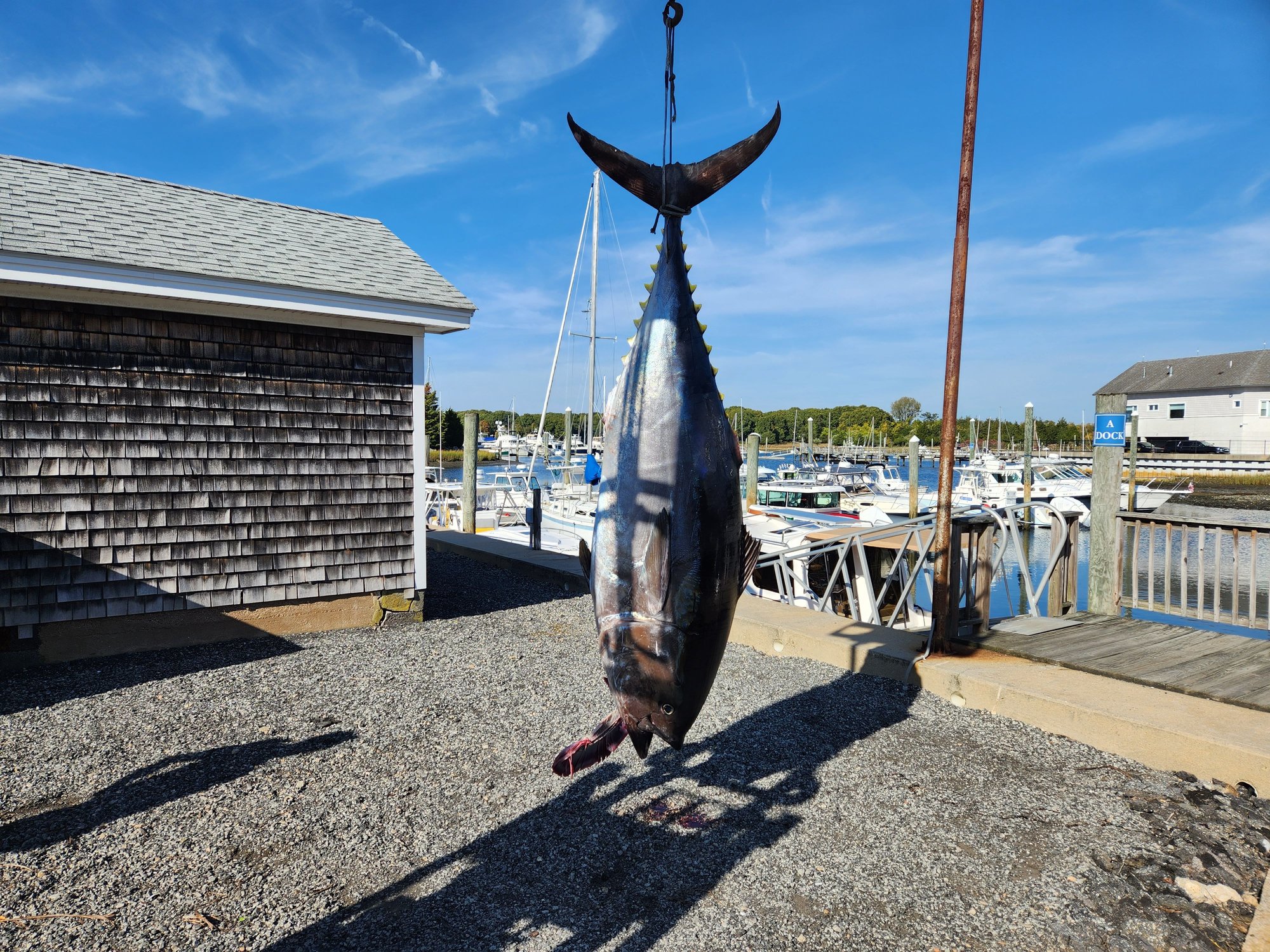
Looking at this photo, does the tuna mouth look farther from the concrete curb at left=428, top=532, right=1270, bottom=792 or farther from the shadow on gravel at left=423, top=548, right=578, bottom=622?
the shadow on gravel at left=423, top=548, right=578, bottom=622

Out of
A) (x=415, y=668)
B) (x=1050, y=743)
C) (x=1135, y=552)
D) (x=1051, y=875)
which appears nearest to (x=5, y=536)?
(x=415, y=668)

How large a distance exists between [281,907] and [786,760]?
2.76 meters

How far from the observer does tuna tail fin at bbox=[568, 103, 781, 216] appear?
6.87ft

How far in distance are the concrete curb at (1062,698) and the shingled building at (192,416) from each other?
4.09m

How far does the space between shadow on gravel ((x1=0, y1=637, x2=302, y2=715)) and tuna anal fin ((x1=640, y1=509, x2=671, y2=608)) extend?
5539 millimetres

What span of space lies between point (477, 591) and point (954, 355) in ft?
21.1

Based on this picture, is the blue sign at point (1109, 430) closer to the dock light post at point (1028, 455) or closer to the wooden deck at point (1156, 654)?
the wooden deck at point (1156, 654)

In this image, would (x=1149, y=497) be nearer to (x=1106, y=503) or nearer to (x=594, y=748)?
(x=1106, y=503)

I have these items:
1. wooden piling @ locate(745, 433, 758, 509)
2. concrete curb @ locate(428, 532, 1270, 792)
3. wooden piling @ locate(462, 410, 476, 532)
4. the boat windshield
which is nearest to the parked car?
the boat windshield

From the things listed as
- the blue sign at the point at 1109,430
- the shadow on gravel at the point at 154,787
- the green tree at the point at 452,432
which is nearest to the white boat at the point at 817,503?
the blue sign at the point at 1109,430

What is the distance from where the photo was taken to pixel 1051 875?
3.21m

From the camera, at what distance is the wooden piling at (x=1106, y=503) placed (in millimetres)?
6488

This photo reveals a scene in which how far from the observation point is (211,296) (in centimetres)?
630

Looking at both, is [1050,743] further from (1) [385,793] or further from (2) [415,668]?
(2) [415,668]
